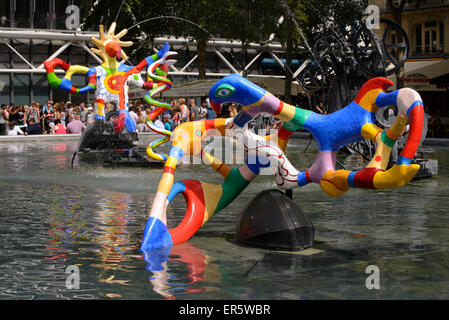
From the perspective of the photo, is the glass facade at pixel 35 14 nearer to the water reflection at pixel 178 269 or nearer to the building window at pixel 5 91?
the building window at pixel 5 91

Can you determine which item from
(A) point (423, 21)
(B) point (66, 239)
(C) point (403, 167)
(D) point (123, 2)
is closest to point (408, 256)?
(C) point (403, 167)

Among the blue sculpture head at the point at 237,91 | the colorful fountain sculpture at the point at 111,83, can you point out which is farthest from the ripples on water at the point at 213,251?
the colorful fountain sculpture at the point at 111,83

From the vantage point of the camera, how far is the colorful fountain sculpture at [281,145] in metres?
6.52

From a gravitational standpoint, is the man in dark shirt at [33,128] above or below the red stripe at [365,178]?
above

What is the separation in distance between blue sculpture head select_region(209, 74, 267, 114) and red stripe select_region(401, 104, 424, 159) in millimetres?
1417

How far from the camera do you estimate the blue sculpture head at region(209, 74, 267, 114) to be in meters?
6.96

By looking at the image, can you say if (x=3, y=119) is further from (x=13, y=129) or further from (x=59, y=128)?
(x=59, y=128)

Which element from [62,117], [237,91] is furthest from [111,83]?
[62,117]

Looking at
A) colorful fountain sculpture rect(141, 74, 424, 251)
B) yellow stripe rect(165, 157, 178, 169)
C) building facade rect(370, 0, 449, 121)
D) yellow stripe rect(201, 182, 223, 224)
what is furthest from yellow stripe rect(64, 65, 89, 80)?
building facade rect(370, 0, 449, 121)

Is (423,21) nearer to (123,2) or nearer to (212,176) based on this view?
(123,2)

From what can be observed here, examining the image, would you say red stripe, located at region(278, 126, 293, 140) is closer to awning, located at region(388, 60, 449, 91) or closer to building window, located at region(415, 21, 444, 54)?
awning, located at region(388, 60, 449, 91)

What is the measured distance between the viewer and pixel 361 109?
6.86m

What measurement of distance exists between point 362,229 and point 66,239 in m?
3.09

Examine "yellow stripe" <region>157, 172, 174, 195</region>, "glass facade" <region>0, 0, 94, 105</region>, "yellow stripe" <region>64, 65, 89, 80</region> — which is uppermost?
"glass facade" <region>0, 0, 94, 105</region>
